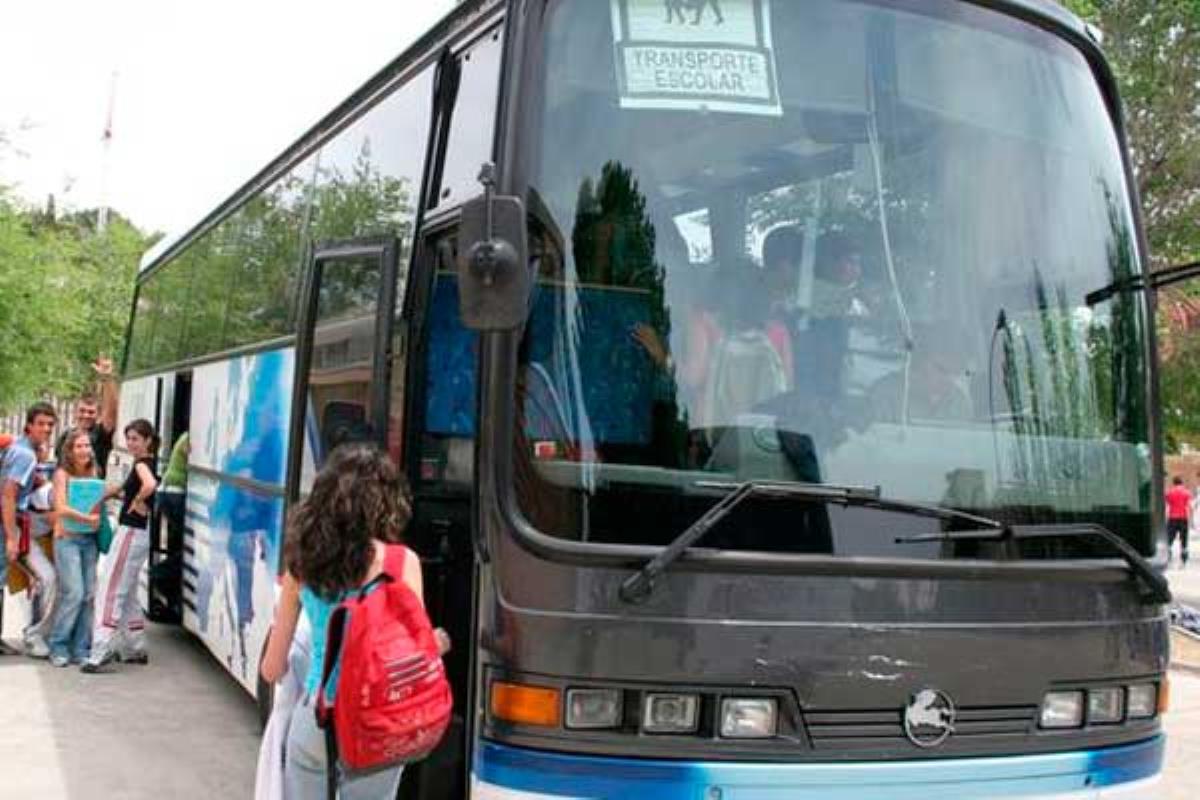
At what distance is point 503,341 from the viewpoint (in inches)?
146

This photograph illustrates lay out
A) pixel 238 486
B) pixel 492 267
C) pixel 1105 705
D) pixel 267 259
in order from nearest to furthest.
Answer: pixel 492 267 < pixel 1105 705 < pixel 238 486 < pixel 267 259

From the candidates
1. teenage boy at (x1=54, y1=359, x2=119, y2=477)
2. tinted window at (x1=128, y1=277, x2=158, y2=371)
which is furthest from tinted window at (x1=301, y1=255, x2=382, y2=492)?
tinted window at (x1=128, y1=277, x2=158, y2=371)

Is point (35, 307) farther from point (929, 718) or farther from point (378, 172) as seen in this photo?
point (929, 718)

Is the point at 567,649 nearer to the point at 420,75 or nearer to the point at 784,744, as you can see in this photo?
the point at 784,744

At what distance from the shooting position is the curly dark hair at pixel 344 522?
3865 mm

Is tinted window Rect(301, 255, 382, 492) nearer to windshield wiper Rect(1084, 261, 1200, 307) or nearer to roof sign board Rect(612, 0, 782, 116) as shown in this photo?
roof sign board Rect(612, 0, 782, 116)

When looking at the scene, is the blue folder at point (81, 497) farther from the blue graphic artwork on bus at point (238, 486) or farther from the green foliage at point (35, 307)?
the green foliage at point (35, 307)

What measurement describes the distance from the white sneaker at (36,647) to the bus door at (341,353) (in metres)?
4.95

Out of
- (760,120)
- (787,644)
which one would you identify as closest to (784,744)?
(787,644)

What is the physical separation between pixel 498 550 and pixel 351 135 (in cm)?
316

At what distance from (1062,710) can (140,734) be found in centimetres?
544

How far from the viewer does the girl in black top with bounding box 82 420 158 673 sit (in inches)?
360

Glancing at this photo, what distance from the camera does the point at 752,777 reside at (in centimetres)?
353

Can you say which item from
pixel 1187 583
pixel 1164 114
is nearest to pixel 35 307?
pixel 1164 114
